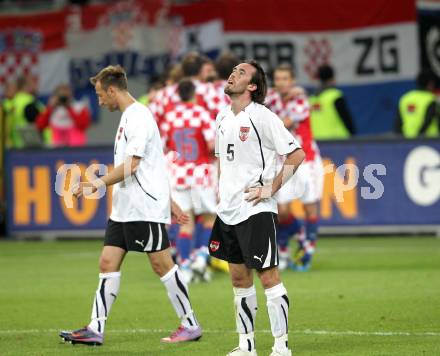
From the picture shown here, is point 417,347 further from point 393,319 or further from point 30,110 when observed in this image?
point 30,110

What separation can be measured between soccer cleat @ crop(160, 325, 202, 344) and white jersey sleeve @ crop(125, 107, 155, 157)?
4.66ft

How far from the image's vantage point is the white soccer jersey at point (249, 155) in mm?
8609

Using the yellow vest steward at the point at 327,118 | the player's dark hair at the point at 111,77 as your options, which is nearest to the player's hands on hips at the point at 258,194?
the player's dark hair at the point at 111,77

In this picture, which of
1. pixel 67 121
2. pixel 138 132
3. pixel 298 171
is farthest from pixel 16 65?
pixel 138 132

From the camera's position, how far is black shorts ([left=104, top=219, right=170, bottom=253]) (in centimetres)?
959

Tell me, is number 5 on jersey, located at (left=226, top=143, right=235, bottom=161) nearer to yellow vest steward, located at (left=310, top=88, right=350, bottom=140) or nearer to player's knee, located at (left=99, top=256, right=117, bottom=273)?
player's knee, located at (left=99, top=256, right=117, bottom=273)

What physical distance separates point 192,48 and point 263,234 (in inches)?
556

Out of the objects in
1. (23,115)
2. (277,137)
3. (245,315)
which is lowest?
(245,315)

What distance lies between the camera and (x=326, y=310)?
11211 mm

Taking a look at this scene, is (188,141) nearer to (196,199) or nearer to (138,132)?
(196,199)

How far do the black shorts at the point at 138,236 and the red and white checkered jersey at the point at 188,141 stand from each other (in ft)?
13.6

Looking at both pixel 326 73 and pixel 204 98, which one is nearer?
pixel 204 98

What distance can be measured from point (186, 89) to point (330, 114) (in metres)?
5.64

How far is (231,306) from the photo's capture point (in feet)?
38.2
